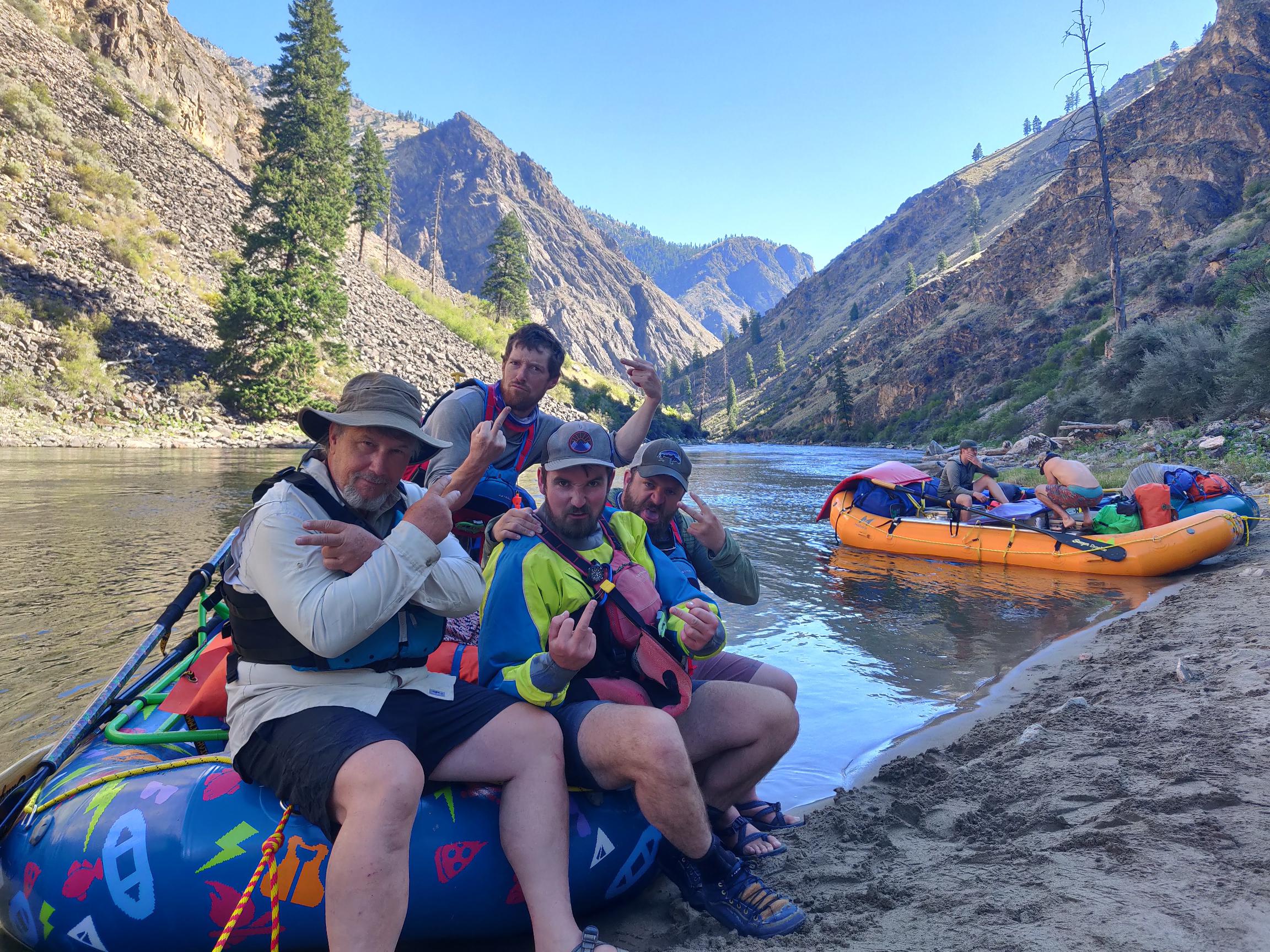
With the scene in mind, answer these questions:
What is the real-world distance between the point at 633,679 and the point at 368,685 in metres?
1.04

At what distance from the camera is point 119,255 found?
97.9 ft

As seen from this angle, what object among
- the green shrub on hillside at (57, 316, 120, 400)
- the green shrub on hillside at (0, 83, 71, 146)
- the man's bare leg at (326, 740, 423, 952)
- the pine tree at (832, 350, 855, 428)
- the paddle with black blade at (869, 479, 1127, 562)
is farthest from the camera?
the pine tree at (832, 350, 855, 428)

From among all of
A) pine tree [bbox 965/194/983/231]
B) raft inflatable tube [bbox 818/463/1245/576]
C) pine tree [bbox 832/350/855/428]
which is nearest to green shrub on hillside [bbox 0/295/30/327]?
raft inflatable tube [bbox 818/463/1245/576]

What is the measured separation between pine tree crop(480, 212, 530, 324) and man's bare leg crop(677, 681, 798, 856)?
195ft

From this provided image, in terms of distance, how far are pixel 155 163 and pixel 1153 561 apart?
46.0 meters

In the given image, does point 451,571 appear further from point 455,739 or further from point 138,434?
point 138,434

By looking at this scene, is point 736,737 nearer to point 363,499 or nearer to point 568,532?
point 568,532

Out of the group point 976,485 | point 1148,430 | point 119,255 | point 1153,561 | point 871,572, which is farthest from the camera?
point 119,255

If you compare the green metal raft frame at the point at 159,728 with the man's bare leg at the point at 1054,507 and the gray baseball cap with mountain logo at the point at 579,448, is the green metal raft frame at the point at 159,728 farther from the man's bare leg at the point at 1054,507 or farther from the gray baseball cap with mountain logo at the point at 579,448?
the man's bare leg at the point at 1054,507

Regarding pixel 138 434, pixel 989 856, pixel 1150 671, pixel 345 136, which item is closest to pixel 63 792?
pixel 989 856

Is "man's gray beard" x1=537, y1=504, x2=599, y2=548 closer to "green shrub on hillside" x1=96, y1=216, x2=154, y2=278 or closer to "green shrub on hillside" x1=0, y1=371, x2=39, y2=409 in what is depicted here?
"green shrub on hillside" x1=0, y1=371, x2=39, y2=409

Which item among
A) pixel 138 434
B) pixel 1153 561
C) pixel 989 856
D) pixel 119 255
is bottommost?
pixel 1153 561

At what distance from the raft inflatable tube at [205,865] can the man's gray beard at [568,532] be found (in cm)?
100

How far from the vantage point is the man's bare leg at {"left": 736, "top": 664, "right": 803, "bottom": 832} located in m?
3.41
